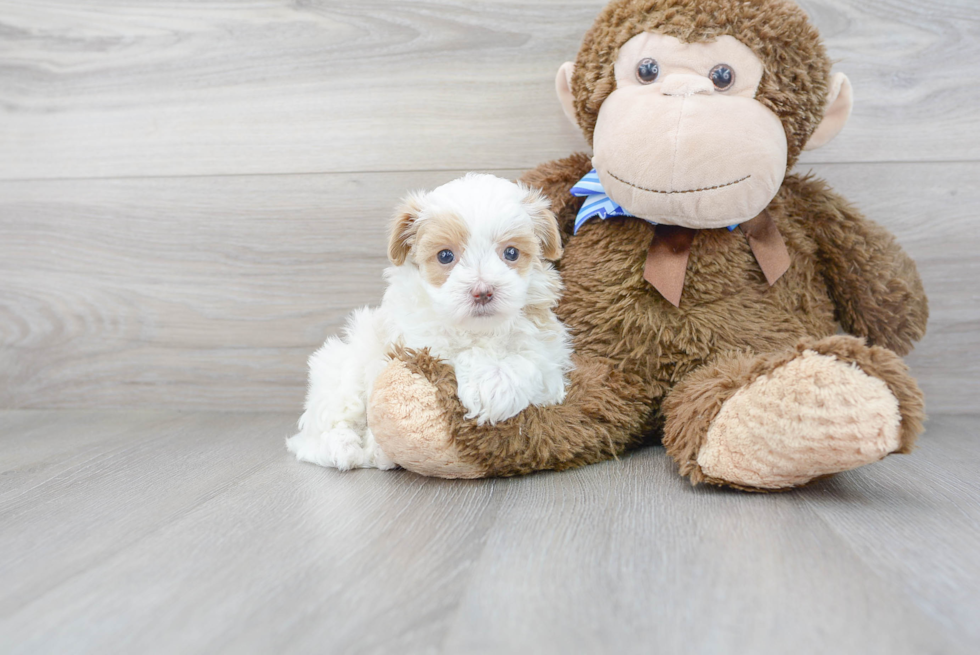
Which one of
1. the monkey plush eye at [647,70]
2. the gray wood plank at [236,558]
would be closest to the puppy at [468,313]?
the gray wood plank at [236,558]

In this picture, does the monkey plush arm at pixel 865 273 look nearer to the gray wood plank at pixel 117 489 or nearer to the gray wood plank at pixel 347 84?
the gray wood plank at pixel 347 84

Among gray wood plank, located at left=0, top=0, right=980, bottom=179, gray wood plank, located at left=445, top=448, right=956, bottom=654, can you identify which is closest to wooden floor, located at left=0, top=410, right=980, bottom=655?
gray wood plank, located at left=445, top=448, right=956, bottom=654

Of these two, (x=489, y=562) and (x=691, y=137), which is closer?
(x=489, y=562)

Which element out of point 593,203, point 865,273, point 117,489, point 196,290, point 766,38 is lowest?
point 117,489

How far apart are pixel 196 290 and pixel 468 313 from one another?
74 cm

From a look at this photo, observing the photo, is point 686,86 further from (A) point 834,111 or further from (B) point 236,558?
(B) point 236,558

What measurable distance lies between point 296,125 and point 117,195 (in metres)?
0.38

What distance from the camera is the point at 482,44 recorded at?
1227 mm

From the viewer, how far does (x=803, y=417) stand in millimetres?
739

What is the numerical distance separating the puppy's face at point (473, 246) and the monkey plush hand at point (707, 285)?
0.30ft

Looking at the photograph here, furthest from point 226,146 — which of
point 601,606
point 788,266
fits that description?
point 601,606

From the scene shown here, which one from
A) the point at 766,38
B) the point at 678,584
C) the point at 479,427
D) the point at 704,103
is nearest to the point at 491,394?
the point at 479,427

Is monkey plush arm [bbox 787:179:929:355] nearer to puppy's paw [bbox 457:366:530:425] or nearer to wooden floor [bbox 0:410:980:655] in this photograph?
wooden floor [bbox 0:410:980:655]

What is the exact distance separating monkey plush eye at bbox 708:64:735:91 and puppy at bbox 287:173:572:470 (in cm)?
Result: 27
